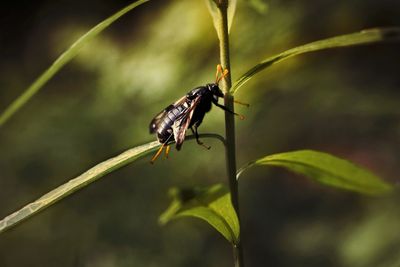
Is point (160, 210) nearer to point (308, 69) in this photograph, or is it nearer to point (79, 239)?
point (79, 239)

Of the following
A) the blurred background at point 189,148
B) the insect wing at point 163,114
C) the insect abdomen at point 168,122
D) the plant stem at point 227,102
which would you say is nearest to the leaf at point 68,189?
the plant stem at point 227,102

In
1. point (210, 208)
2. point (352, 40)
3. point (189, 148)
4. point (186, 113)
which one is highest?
point (189, 148)

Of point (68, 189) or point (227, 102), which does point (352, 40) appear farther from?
point (68, 189)

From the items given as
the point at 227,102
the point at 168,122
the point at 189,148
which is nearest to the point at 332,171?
the point at 227,102

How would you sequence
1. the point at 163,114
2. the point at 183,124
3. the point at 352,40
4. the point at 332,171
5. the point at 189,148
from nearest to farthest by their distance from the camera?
the point at 352,40, the point at 332,171, the point at 183,124, the point at 163,114, the point at 189,148

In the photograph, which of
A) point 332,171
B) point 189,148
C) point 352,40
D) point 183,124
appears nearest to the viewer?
point 352,40

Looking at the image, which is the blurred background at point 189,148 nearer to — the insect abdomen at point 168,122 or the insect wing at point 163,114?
the insect wing at point 163,114

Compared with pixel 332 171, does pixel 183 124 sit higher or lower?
higher
